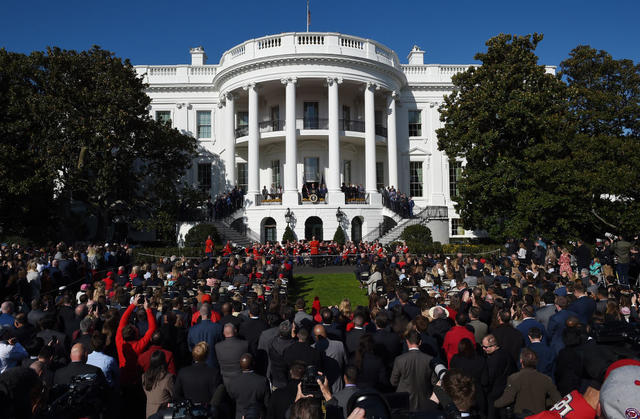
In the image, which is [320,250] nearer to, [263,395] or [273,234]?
[273,234]

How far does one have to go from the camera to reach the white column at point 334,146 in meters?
28.4

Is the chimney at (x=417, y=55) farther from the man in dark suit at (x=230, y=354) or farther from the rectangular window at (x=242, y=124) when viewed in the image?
the man in dark suit at (x=230, y=354)

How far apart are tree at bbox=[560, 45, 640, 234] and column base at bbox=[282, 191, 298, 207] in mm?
15952

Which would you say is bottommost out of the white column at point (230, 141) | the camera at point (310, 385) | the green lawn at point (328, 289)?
the green lawn at point (328, 289)

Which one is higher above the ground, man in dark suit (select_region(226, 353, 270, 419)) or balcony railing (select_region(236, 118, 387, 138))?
balcony railing (select_region(236, 118, 387, 138))

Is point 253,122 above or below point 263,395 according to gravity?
above

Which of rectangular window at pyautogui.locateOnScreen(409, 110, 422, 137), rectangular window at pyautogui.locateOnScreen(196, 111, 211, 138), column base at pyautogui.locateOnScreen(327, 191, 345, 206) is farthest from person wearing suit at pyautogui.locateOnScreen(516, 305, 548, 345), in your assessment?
rectangular window at pyautogui.locateOnScreen(196, 111, 211, 138)

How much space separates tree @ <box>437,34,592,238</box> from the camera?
2181cm

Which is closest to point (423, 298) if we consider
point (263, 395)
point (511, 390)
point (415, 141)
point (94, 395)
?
point (511, 390)

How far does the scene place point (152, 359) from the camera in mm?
4754

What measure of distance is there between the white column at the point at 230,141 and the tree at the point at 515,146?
1487 centimetres

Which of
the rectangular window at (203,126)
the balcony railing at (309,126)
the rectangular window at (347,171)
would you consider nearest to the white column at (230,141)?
the balcony railing at (309,126)

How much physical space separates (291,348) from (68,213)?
82.5ft

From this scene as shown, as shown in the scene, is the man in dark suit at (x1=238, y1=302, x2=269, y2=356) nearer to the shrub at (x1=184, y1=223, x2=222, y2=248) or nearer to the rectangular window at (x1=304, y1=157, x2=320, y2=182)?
the shrub at (x1=184, y1=223, x2=222, y2=248)
